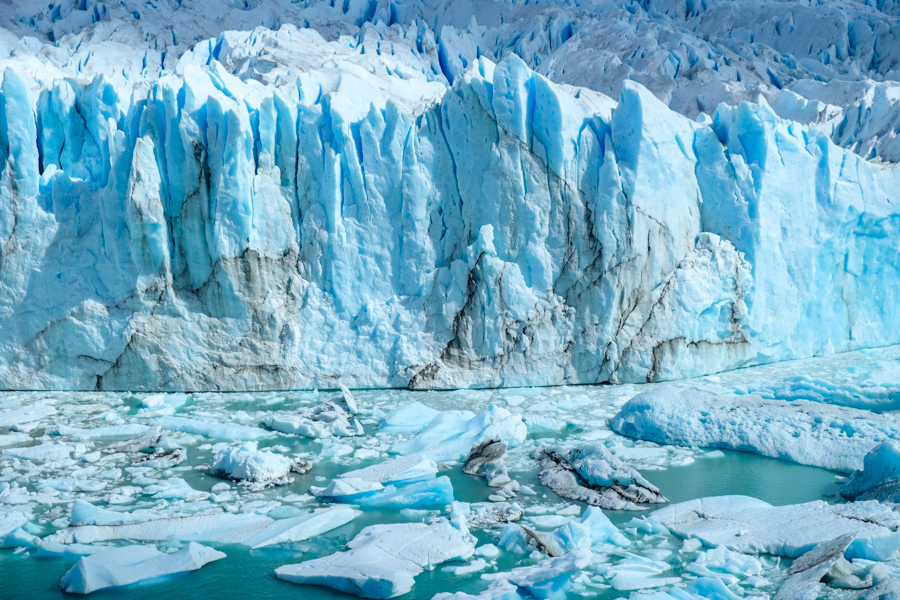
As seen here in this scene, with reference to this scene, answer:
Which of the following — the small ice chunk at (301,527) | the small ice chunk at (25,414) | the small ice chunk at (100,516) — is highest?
the small ice chunk at (25,414)

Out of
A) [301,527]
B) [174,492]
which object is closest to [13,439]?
[174,492]

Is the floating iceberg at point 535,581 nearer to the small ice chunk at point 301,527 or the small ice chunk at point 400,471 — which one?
the small ice chunk at point 301,527

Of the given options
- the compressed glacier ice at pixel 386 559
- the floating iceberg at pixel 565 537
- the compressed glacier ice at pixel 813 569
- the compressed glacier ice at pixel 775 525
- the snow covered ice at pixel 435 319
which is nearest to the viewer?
the compressed glacier ice at pixel 813 569

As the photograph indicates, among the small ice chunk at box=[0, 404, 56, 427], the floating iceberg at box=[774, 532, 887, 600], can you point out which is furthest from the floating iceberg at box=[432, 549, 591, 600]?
the small ice chunk at box=[0, 404, 56, 427]

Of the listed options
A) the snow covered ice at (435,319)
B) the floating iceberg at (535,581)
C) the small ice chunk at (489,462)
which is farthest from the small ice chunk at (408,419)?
the floating iceberg at (535,581)

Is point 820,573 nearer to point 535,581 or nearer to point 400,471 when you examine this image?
point 535,581

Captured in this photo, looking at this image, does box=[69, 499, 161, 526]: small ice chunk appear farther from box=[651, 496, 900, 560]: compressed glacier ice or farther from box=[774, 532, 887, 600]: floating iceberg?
box=[774, 532, 887, 600]: floating iceberg

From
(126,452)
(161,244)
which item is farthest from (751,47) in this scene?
(126,452)

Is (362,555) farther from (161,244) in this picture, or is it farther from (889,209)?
(889,209)
